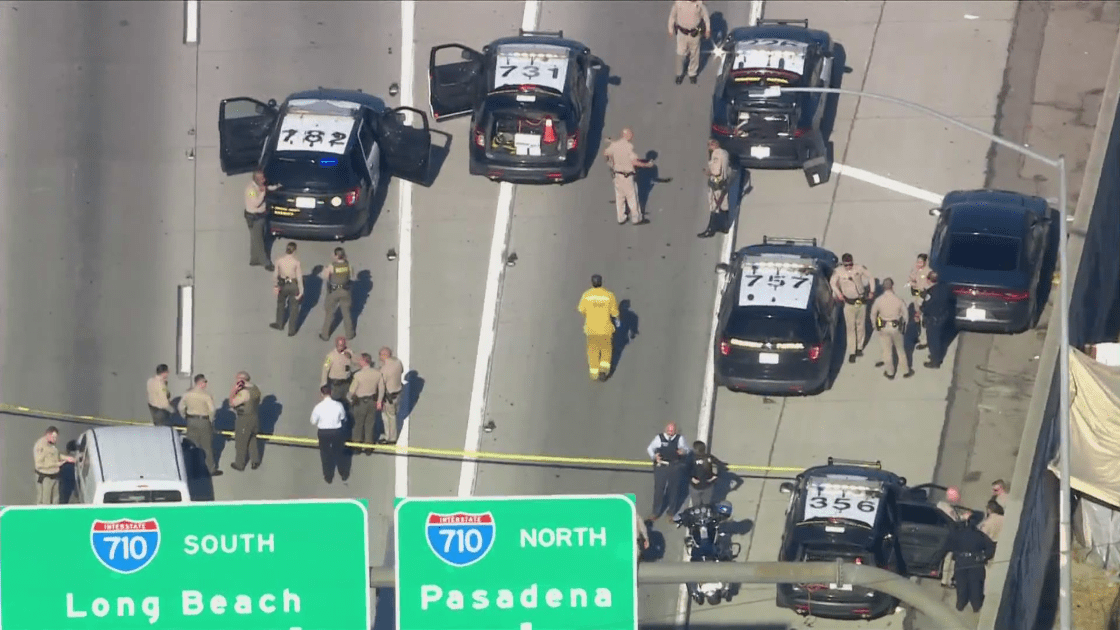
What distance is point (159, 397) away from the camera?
3309 centimetres

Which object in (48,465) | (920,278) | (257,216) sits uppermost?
(920,278)

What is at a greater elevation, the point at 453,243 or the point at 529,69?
the point at 529,69

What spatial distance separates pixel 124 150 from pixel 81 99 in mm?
1629

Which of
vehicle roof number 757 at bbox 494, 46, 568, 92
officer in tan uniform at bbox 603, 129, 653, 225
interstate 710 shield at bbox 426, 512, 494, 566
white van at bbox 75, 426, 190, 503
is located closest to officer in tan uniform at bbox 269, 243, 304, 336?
white van at bbox 75, 426, 190, 503

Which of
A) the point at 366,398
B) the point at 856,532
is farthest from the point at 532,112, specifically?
the point at 856,532

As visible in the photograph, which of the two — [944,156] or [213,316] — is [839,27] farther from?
[213,316]

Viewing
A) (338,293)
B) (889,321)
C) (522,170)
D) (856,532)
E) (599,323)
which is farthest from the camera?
(522,170)

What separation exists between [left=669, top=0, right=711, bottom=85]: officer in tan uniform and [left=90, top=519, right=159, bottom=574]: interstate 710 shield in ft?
70.8

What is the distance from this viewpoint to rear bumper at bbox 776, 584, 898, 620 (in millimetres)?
29500

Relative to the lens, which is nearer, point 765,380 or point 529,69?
point 765,380

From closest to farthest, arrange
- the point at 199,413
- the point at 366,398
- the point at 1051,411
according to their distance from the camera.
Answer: the point at 1051,411 → the point at 199,413 → the point at 366,398

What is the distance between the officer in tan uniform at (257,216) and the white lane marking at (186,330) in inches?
44.0

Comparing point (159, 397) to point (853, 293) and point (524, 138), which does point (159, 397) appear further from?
point (853, 293)

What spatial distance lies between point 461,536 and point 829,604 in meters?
10.7
